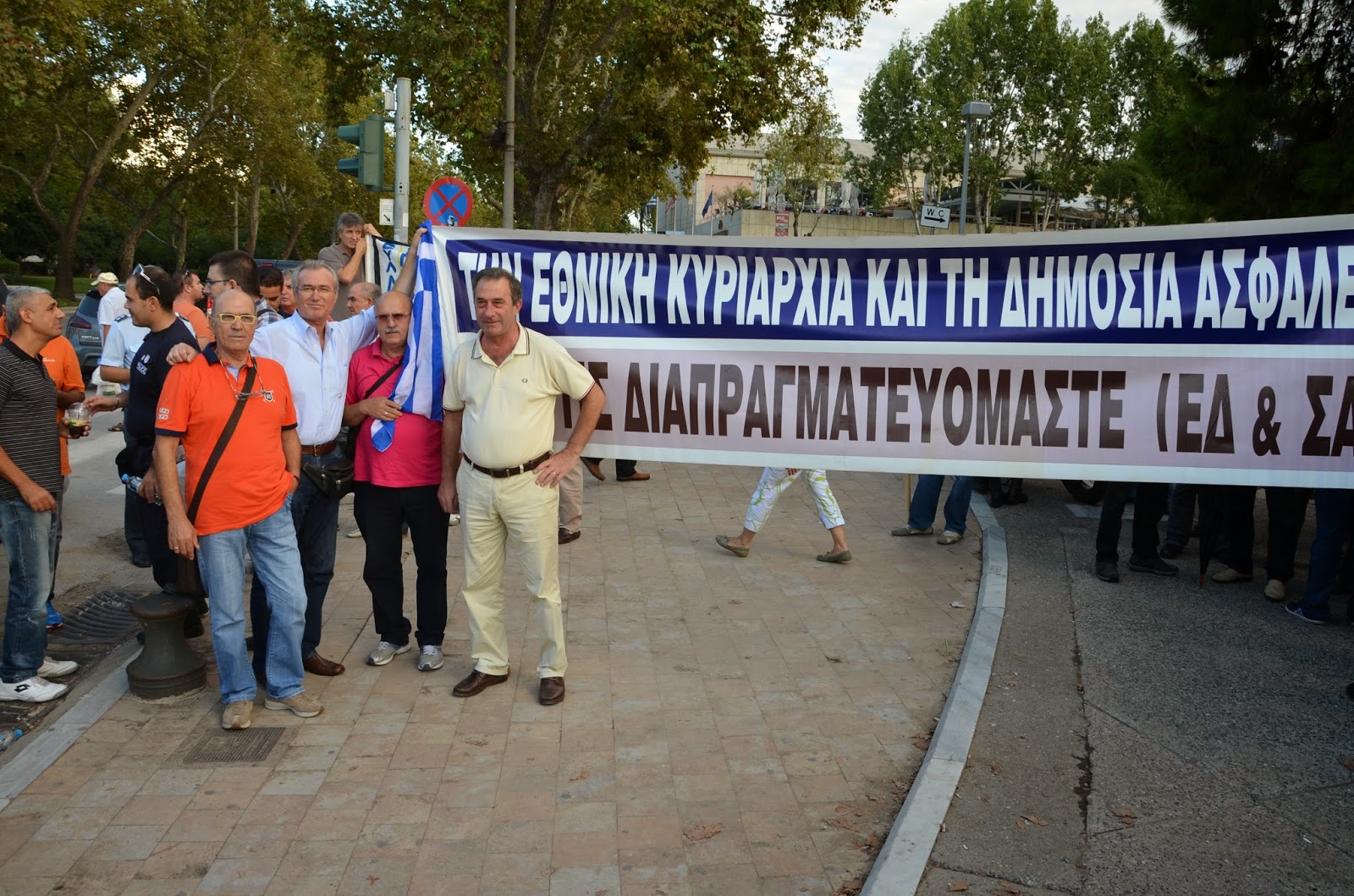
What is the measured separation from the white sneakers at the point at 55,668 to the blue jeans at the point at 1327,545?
702cm

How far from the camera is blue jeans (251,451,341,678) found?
18.3 feet

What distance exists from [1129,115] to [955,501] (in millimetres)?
64935

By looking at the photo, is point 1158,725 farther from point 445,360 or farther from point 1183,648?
point 445,360

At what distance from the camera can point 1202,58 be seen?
370 inches

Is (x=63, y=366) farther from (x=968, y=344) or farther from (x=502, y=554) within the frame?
(x=968, y=344)

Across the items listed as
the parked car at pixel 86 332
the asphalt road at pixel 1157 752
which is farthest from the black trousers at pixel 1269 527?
the parked car at pixel 86 332

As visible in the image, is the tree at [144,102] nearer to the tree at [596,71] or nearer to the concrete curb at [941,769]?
the tree at [596,71]

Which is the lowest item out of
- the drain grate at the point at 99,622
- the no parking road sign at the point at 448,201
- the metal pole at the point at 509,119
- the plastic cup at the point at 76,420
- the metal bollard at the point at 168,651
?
the drain grate at the point at 99,622

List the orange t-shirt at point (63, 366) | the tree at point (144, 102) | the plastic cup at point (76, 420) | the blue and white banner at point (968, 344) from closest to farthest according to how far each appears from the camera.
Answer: the blue and white banner at point (968, 344)
the plastic cup at point (76, 420)
the orange t-shirt at point (63, 366)
the tree at point (144, 102)

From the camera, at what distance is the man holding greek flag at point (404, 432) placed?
559 centimetres

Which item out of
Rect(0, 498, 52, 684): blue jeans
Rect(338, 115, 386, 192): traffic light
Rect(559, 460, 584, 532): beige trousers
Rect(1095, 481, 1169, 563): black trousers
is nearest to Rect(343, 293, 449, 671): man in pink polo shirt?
Rect(0, 498, 52, 684): blue jeans

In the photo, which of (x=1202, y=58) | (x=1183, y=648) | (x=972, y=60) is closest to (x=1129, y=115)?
(x=972, y=60)

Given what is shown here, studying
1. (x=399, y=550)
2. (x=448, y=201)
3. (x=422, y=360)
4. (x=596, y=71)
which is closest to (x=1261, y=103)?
(x=422, y=360)

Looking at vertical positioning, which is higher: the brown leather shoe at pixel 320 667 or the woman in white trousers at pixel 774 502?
the woman in white trousers at pixel 774 502
